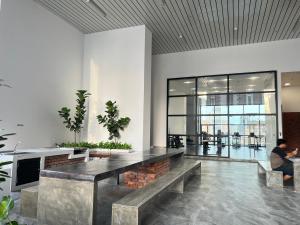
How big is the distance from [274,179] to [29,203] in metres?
4.52

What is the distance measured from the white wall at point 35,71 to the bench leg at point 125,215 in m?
4.11

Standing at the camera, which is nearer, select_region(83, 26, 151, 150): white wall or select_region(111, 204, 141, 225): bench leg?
select_region(111, 204, 141, 225): bench leg

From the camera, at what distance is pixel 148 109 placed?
24.4 feet

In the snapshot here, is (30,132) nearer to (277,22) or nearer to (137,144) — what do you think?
(137,144)

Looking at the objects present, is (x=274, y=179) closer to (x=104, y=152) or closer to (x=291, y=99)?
(x=104, y=152)

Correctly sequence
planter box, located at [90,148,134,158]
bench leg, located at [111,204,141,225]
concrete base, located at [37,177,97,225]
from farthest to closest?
planter box, located at [90,148,134,158] → bench leg, located at [111,204,141,225] → concrete base, located at [37,177,97,225]

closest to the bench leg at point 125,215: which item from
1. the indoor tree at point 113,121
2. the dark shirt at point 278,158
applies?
the dark shirt at point 278,158

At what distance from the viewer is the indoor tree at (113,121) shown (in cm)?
698

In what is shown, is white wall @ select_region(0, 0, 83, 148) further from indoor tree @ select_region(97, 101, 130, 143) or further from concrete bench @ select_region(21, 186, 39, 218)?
concrete bench @ select_region(21, 186, 39, 218)

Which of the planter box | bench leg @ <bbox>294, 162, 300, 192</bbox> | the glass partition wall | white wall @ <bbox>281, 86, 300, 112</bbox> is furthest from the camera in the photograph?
white wall @ <bbox>281, 86, 300, 112</bbox>

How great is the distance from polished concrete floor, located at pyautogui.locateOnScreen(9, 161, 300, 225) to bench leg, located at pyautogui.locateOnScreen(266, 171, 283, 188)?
146 mm

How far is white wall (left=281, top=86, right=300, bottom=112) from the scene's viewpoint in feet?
33.7

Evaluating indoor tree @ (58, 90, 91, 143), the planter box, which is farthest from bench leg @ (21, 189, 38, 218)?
indoor tree @ (58, 90, 91, 143)

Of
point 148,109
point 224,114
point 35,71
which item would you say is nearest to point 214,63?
point 224,114
